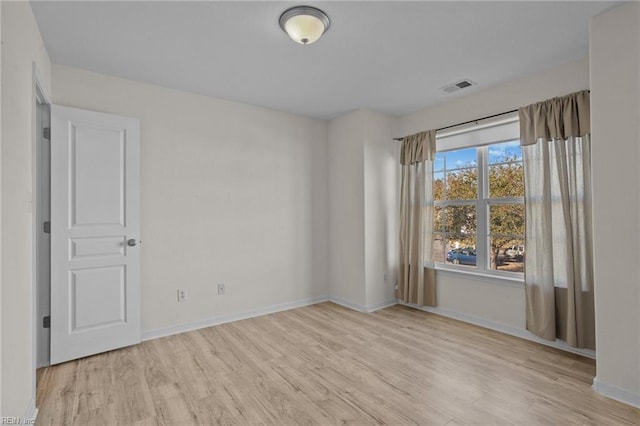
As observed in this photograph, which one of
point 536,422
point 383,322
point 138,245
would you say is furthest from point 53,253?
point 536,422

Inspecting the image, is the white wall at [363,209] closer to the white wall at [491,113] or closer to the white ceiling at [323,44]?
the white wall at [491,113]

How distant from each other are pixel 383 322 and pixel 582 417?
1.92 m

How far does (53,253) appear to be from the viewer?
266 cm

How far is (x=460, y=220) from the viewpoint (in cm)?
382

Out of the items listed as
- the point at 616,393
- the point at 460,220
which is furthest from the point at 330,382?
the point at 460,220

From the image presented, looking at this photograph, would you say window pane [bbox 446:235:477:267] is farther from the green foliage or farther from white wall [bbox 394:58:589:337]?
white wall [bbox 394:58:589:337]

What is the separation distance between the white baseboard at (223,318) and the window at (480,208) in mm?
1835

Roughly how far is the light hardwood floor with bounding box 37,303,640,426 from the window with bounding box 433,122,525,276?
82 centimetres

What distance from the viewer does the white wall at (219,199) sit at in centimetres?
321

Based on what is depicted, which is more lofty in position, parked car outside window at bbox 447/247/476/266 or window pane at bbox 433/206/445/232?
window pane at bbox 433/206/445/232

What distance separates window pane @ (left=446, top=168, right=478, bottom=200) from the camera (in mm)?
3692

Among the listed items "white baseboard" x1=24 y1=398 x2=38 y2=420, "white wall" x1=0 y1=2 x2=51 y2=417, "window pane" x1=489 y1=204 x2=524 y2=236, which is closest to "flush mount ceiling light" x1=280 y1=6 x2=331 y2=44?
"white wall" x1=0 y1=2 x2=51 y2=417

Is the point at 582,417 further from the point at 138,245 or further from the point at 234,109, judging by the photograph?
the point at 234,109

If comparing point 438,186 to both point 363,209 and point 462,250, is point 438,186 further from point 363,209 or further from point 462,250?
point 363,209
